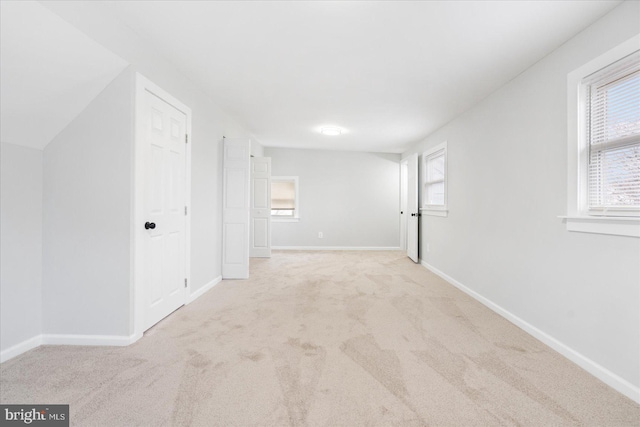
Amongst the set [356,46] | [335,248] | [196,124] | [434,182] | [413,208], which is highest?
[356,46]

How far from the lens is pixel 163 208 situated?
2.59m

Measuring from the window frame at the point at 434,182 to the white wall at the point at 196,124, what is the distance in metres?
3.31

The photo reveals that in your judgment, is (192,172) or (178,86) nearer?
(178,86)

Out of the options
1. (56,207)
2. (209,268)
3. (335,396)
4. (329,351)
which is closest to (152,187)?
(56,207)

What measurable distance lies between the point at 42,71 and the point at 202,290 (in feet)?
8.14

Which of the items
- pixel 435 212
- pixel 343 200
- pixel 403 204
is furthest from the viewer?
pixel 343 200

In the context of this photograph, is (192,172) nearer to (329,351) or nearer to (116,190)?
(116,190)

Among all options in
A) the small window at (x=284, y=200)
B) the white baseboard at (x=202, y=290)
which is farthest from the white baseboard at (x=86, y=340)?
the small window at (x=284, y=200)

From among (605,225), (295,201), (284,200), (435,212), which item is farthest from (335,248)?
(605,225)

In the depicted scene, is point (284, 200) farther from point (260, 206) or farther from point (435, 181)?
point (435, 181)

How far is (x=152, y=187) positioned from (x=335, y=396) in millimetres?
2142

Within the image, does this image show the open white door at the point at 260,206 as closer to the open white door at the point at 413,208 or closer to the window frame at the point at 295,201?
the window frame at the point at 295,201

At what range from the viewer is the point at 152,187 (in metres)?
2.43

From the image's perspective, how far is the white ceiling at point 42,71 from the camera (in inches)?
62.1
